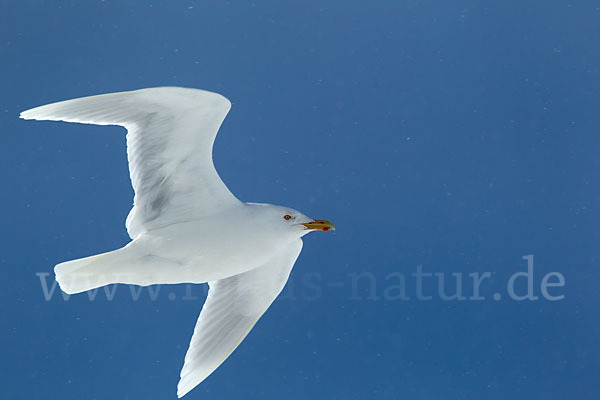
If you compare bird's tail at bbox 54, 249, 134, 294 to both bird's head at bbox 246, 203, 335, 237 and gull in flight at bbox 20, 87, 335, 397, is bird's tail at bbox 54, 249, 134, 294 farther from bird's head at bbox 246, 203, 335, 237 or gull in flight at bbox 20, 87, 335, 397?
bird's head at bbox 246, 203, 335, 237

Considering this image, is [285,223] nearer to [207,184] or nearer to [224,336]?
[207,184]

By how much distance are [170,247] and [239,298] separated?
51 cm

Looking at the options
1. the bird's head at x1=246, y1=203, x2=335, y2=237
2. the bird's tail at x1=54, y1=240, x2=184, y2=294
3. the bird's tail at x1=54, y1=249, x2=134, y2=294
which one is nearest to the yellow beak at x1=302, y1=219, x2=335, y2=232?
the bird's head at x1=246, y1=203, x2=335, y2=237

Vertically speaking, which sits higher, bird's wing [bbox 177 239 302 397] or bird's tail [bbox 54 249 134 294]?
bird's tail [bbox 54 249 134 294]

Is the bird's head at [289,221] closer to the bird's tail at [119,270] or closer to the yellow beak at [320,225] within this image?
the yellow beak at [320,225]

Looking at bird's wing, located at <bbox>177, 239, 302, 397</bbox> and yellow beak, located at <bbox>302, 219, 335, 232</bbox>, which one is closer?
yellow beak, located at <bbox>302, 219, 335, 232</bbox>

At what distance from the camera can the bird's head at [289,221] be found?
2.95 metres

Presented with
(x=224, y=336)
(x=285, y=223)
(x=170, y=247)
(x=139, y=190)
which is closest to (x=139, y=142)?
(x=139, y=190)

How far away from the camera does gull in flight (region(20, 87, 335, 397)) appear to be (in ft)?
9.47

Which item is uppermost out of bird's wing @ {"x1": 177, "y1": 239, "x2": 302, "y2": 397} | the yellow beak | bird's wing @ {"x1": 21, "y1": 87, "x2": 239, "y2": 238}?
bird's wing @ {"x1": 21, "y1": 87, "x2": 239, "y2": 238}

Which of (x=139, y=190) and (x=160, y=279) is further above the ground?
(x=139, y=190)

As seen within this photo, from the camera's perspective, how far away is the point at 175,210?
301 centimetres

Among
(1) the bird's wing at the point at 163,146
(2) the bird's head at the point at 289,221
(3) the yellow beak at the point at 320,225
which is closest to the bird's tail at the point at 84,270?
(1) the bird's wing at the point at 163,146

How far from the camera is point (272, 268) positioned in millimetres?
3311
